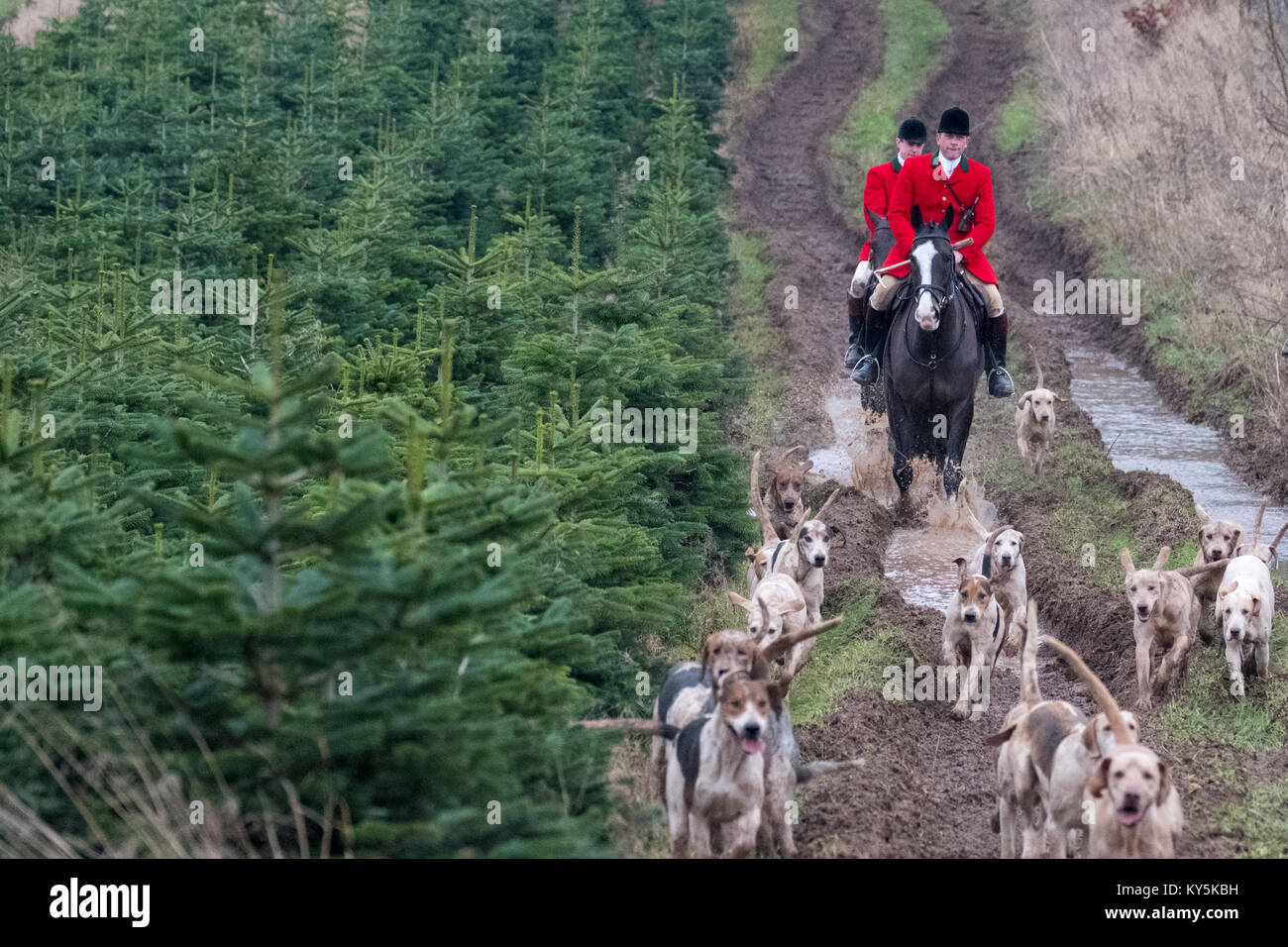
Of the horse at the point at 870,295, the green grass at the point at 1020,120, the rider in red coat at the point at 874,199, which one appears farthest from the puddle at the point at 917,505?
the green grass at the point at 1020,120

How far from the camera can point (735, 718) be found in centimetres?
642

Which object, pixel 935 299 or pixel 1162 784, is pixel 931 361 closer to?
pixel 935 299

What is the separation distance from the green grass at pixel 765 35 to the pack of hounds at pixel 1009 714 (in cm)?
2856

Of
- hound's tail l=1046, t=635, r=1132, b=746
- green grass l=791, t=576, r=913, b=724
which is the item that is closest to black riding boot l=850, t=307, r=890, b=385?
green grass l=791, t=576, r=913, b=724

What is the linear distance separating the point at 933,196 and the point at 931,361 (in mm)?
1475

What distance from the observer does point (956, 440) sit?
13.3 meters

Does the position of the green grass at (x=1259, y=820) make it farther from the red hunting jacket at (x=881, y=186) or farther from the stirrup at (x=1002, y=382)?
the red hunting jacket at (x=881, y=186)

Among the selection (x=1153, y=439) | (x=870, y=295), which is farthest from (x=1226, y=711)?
(x=1153, y=439)

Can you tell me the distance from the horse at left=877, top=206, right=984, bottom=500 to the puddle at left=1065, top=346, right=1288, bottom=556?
9.01 feet

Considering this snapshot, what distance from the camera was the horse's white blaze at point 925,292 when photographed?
12.0 metres

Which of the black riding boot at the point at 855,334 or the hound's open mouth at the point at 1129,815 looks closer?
the hound's open mouth at the point at 1129,815

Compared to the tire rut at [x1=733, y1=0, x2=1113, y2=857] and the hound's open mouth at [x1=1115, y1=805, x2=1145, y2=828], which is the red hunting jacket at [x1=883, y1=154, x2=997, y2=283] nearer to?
the tire rut at [x1=733, y1=0, x2=1113, y2=857]

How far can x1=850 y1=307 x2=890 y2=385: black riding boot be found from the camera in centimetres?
1393
